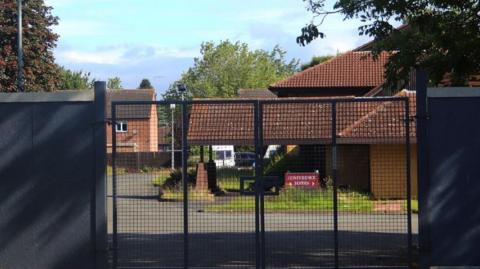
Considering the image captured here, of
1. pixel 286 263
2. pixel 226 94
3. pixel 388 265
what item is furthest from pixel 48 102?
pixel 226 94

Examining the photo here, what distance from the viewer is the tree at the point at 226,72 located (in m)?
95.5

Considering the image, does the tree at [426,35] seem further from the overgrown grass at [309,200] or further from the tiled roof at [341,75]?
the tiled roof at [341,75]

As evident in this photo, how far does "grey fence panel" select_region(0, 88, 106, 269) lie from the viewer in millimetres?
10352

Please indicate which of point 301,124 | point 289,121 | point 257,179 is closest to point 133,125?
point 289,121

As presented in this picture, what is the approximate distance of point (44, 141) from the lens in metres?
10.4

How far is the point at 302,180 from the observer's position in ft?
36.8

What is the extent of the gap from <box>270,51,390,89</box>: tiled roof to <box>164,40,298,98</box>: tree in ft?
147

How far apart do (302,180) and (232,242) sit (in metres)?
4.14

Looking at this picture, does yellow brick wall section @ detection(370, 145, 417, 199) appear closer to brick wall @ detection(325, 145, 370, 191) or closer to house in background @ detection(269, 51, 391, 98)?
brick wall @ detection(325, 145, 370, 191)

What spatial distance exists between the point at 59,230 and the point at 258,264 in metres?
2.75

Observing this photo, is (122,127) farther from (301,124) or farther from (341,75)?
(341,75)

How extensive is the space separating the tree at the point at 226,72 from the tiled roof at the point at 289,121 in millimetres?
81201

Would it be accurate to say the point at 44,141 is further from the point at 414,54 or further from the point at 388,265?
the point at 414,54

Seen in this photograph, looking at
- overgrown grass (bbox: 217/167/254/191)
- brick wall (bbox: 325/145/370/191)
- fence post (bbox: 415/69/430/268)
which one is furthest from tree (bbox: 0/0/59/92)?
fence post (bbox: 415/69/430/268)
